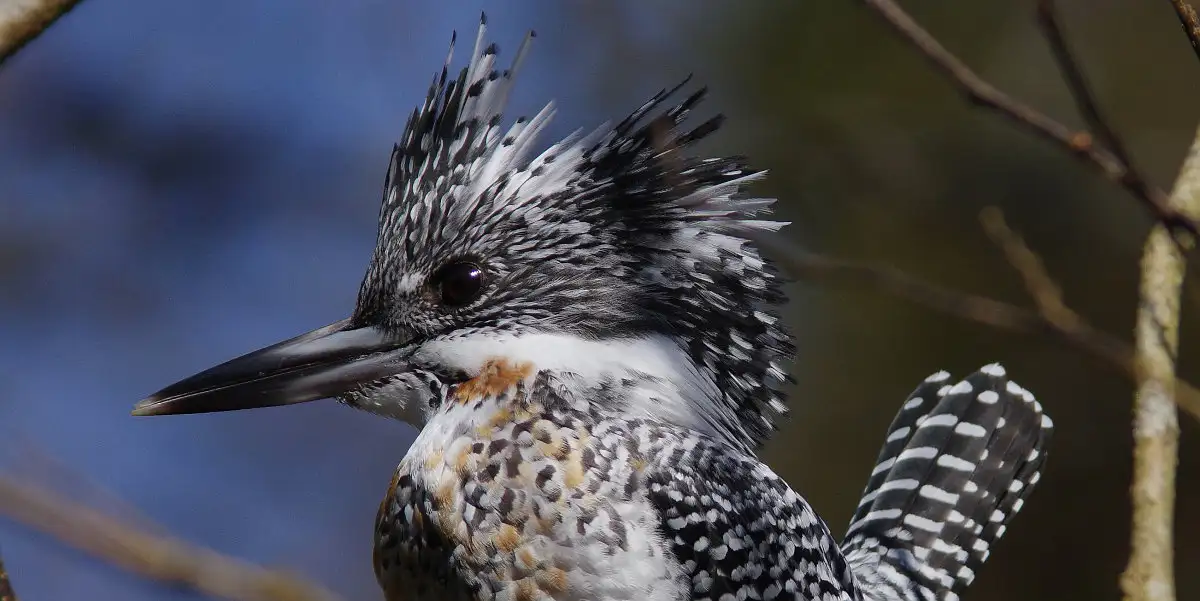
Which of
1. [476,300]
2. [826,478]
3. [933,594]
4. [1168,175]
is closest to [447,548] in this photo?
[476,300]

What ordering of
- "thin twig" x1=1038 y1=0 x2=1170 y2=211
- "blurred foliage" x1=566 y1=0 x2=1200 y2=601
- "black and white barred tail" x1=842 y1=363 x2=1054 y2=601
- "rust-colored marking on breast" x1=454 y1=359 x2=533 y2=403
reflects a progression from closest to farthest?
"thin twig" x1=1038 y1=0 x2=1170 y2=211
"rust-colored marking on breast" x1=454 y1=359 x2=533 y2=403
"black and white barred tail" x1=842 y1=363 x2=1054 y2=601
"blurred foliage" x1=566 y1=0 x2=1200 y2=601

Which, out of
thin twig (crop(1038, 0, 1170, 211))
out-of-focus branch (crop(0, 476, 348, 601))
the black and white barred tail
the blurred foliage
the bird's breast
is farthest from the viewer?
the blurred foliage

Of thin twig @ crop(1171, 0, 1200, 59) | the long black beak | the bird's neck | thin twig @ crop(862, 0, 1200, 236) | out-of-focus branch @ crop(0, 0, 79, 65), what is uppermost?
thin twig @ crop(1171, 0, 1200, 59)

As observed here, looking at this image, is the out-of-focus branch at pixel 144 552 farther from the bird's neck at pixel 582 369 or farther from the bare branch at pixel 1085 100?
the bare branch at pixel 1085 100

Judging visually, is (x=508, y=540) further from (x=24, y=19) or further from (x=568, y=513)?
(x=24, y=19)

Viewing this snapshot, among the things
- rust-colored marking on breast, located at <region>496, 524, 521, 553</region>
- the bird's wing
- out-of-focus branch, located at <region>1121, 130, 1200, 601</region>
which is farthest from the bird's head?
out-of-focus branch, located at <region>1121, 130, 1200, 601</region>

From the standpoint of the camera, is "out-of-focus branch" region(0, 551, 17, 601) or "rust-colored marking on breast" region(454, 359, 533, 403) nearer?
"out-of-focus branch" region(0, 551, 17, 601)

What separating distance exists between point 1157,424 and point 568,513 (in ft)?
4.09

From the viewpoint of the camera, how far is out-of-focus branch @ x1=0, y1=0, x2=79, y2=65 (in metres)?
1.55

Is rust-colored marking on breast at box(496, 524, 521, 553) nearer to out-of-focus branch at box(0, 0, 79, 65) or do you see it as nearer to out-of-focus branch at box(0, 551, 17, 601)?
out-of-focus branch at box(0, 551, 17, 601)

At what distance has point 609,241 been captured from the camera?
260cm

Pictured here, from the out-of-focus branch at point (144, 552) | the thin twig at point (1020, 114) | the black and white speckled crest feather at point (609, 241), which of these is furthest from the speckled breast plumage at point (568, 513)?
the thin twig at point (1020, 114)

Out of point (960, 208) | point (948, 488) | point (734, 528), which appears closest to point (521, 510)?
point (734, 528)

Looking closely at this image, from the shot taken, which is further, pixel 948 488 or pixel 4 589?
pixel 948 488
